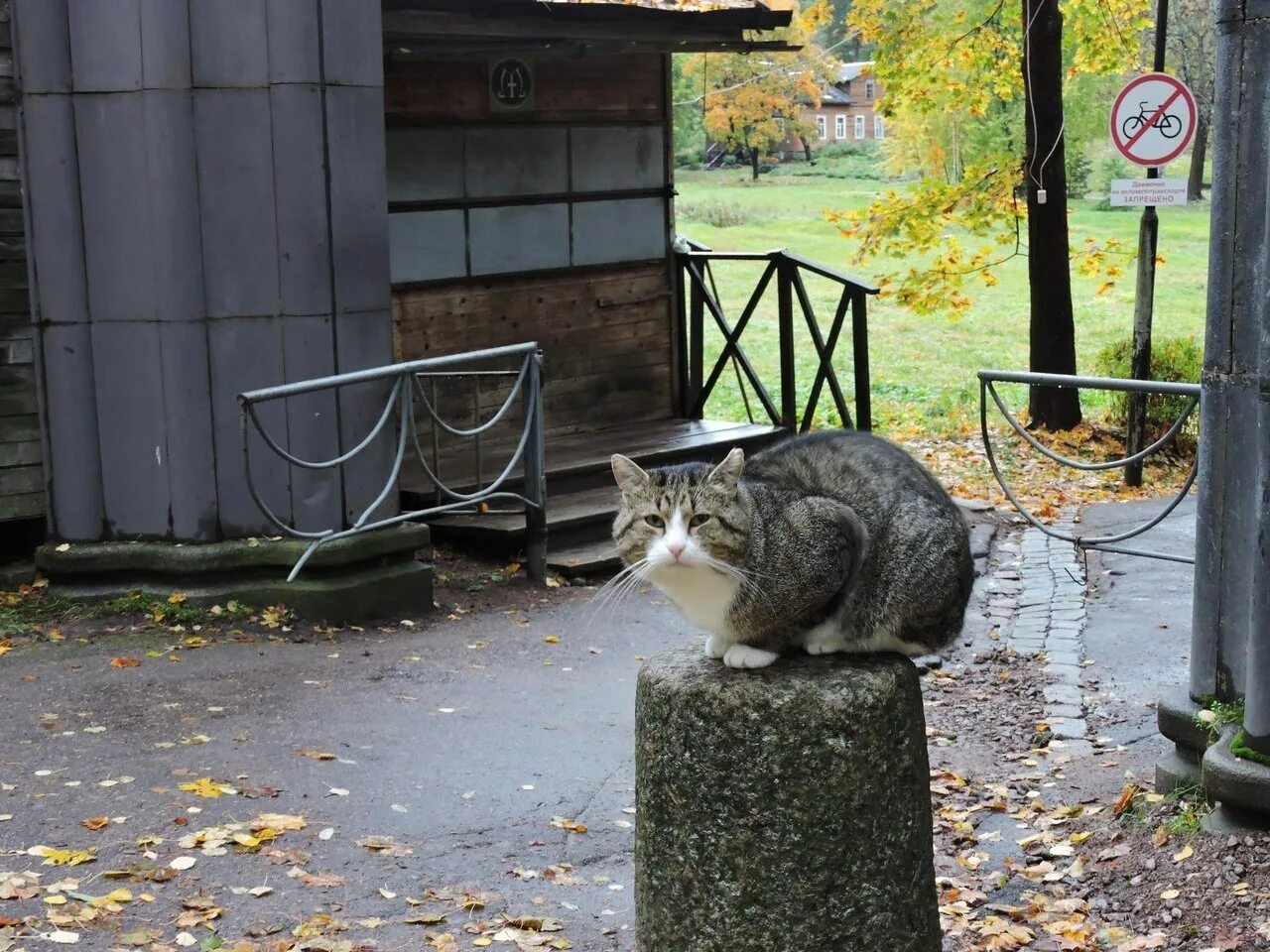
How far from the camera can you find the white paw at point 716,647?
4.07m

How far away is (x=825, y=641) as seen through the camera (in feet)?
13.5

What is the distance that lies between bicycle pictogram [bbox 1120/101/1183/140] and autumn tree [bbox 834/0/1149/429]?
6.75ft

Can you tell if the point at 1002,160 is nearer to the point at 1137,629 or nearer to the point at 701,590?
the point at 1137,629

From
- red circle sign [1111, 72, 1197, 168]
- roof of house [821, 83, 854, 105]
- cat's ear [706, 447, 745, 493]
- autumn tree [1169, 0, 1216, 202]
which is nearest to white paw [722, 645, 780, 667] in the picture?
cat's ear [706, 447, 745, 493]

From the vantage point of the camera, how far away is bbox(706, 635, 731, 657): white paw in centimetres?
407

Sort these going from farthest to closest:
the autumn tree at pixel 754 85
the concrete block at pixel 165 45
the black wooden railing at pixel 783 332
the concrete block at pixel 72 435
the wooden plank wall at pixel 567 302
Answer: the autumn tree at pixel 754 85 → the black wooden railing at pixel 783 332 → the wooden plank wall at pixel 567 302 → the concrete block at pixel 72 435 → the concrete block at pixel 165 45

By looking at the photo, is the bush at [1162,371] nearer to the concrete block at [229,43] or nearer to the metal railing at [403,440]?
the metal railing at [403,440]

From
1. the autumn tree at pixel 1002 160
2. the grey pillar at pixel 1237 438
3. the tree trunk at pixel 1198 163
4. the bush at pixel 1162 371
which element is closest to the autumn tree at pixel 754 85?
the tree trunk at pixel 1198 163

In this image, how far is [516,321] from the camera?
1142cm

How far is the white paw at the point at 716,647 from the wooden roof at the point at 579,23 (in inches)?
241

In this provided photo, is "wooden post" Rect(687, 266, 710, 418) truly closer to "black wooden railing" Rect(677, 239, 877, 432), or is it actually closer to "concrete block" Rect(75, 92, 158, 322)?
"black wooden railing" Rect(677, 239, 877, 432)

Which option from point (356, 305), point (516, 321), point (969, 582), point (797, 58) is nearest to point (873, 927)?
point (969, 582)

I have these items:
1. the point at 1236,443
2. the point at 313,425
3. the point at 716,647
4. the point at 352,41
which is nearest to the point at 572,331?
the point at 313,425

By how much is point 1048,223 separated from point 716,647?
36.2 ft
